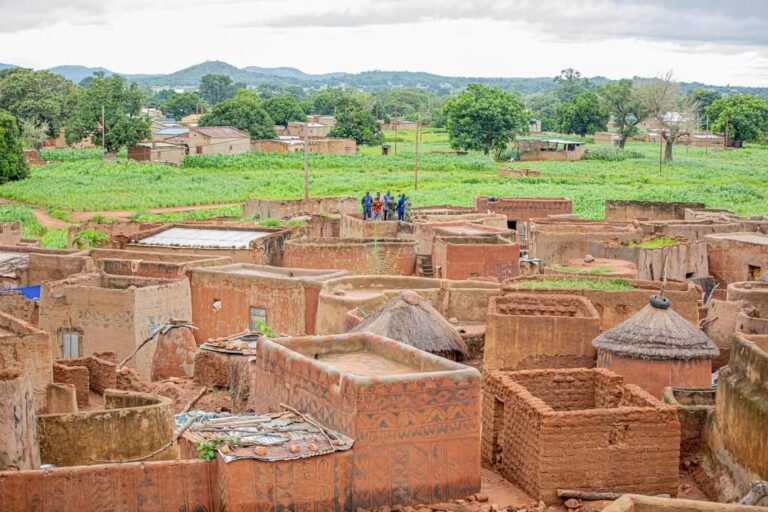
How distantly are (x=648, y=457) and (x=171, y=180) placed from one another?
203ft

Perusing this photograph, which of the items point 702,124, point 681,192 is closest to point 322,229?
point 681,192

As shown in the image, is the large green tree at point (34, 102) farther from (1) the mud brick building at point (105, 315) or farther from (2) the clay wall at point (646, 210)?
(1) the mud brick building at point (105, 315)

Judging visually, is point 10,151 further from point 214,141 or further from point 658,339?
point 658,339

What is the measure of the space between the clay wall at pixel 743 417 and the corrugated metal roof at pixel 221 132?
3072 inches

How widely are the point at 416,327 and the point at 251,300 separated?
7.87 metres

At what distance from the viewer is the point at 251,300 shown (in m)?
28.0

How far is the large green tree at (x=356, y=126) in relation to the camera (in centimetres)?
10475

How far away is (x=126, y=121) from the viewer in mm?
86250

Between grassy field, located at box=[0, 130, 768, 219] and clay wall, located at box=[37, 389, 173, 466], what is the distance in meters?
38.7

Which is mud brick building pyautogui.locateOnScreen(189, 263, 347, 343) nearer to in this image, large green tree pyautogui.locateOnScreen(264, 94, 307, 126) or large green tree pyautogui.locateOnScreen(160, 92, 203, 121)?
large green tree pyautogui.locateOnScreen(264, 94, 307, 126)

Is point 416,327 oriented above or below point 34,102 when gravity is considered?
below

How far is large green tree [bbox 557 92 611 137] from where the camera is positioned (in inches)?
4656

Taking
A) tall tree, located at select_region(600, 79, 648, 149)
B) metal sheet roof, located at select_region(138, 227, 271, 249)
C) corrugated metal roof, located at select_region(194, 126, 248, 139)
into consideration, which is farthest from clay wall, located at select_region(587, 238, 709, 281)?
tall tree, located at select_region(600, 79, 648, 149)

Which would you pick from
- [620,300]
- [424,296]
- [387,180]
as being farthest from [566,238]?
[387,180]
